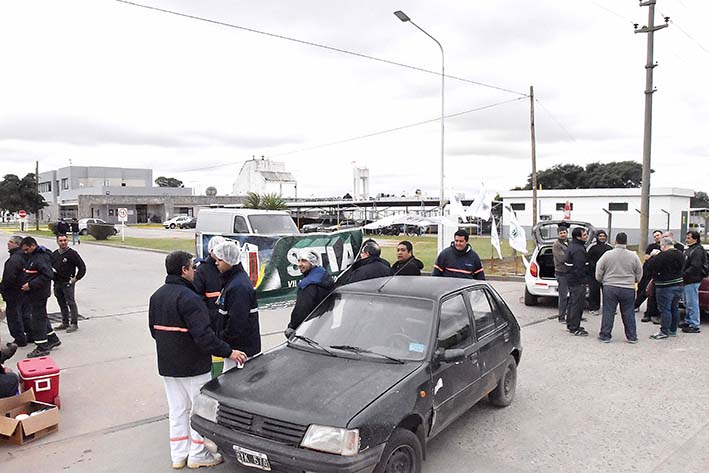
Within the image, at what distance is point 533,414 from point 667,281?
480 cm

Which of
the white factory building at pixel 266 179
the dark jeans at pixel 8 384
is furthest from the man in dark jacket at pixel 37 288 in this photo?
the white factory building at pixel 266 179

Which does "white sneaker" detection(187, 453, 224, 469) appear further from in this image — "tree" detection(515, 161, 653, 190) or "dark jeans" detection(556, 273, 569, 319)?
"tree" detection(515, 161, 653, 190)

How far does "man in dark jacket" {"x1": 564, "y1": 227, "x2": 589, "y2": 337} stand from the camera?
8.88 m

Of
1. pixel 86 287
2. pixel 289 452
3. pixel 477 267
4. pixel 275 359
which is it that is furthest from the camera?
pixel 86 287

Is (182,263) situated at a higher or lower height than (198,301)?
higher

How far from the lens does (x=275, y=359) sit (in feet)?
14.1

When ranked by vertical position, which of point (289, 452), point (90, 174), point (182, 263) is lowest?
point (289, 452)

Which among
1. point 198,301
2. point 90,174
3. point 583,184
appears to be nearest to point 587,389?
point 198,301

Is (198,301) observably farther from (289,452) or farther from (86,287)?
(86,287)

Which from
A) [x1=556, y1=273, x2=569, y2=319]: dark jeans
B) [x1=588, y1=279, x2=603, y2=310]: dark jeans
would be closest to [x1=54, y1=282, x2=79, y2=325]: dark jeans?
[x1=556, y1=273, x2=569, y2=319]: dark jeans

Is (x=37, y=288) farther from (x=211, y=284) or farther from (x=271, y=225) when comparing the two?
(x=271, y=225)

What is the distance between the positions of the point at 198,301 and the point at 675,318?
8226 millimetres

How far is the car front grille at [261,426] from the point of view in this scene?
3.29m

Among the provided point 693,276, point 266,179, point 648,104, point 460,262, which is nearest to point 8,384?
point 460,262
